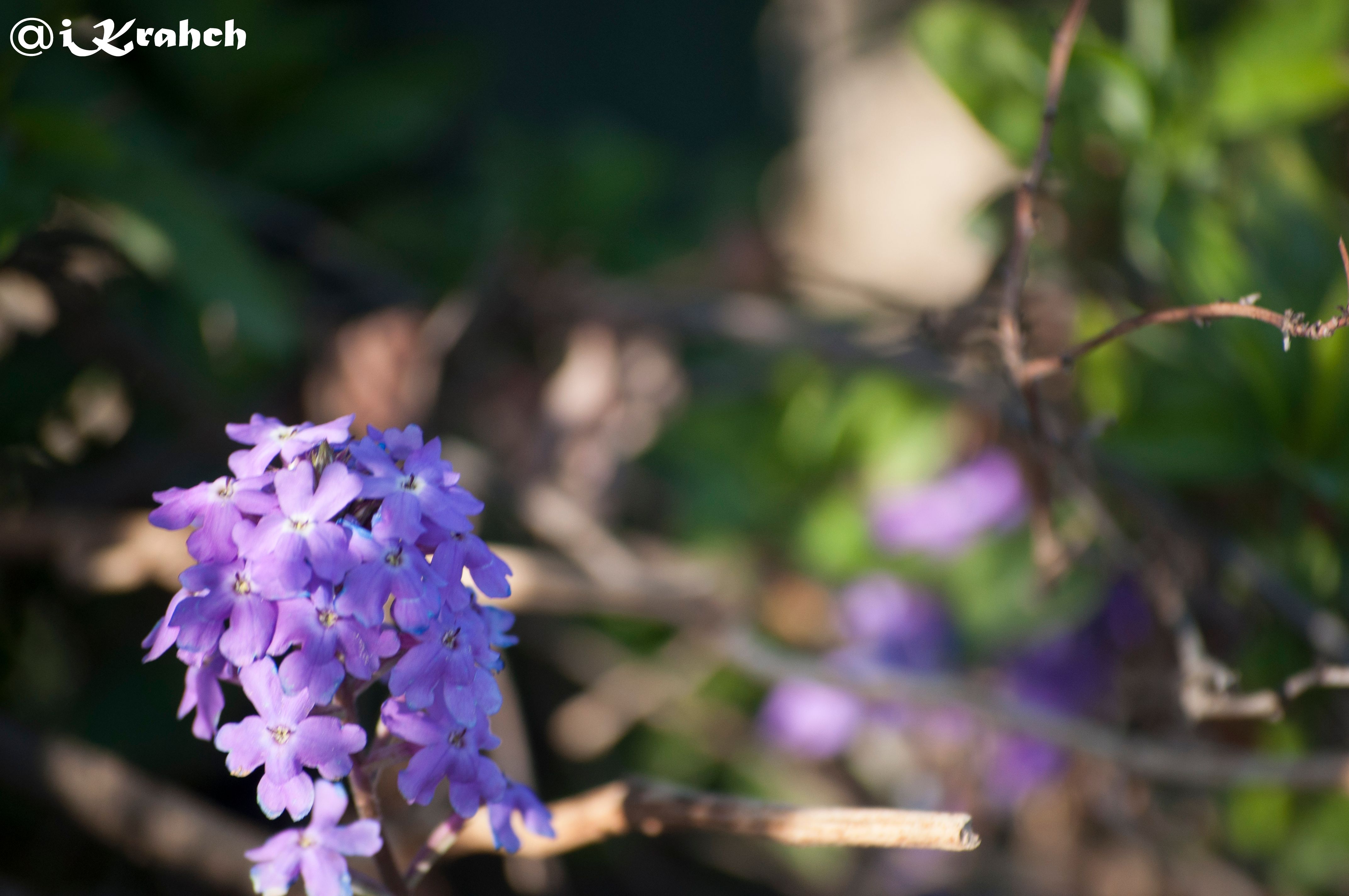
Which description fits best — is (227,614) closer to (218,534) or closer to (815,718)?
(218,534)

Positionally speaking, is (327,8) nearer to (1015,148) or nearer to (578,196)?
(578,196)

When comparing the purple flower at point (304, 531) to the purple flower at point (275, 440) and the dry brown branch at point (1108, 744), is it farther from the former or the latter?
the dry brown branch at point (1108, 744)

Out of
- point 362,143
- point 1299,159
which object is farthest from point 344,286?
point 1299,159

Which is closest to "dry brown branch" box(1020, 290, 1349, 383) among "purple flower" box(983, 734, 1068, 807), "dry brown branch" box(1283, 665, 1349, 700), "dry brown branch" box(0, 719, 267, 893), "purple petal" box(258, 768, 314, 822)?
"dry brown branch" box(1283, 665, 1349, 700)

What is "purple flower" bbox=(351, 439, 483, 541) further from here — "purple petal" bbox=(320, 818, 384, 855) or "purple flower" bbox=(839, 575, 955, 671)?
"purple flower" bbox=(839, 575, 955, 671)

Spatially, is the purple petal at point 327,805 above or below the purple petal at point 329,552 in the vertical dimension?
below

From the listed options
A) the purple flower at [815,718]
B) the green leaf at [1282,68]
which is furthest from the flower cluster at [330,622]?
the green leaf at [1282,68]
